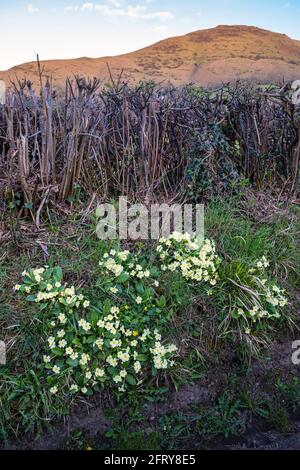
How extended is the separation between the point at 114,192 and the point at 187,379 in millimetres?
1971

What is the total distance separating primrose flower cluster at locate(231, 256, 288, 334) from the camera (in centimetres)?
328

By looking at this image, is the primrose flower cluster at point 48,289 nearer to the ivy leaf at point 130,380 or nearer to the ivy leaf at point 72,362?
the ivy leaf at point 72,362

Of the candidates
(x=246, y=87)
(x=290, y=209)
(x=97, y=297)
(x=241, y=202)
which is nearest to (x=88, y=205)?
(x=97, y=297)

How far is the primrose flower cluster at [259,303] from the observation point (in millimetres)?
3275

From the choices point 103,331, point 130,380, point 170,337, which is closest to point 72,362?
point 103,331

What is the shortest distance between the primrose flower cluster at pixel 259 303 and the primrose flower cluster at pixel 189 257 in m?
0.28

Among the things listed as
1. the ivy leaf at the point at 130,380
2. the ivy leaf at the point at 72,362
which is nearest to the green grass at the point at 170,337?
the ivy leaf at the point at 130,380

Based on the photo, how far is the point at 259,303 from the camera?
3.31 meters

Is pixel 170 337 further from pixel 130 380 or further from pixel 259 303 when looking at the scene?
pixel 259 303

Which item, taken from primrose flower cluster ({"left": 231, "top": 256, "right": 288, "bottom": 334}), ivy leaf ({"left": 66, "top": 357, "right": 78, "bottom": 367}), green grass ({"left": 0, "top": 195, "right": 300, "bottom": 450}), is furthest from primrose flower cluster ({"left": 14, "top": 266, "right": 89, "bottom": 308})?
primrose flower cluster ({"left": 231, "top": 256, "right": 288, "bottom": 334})
